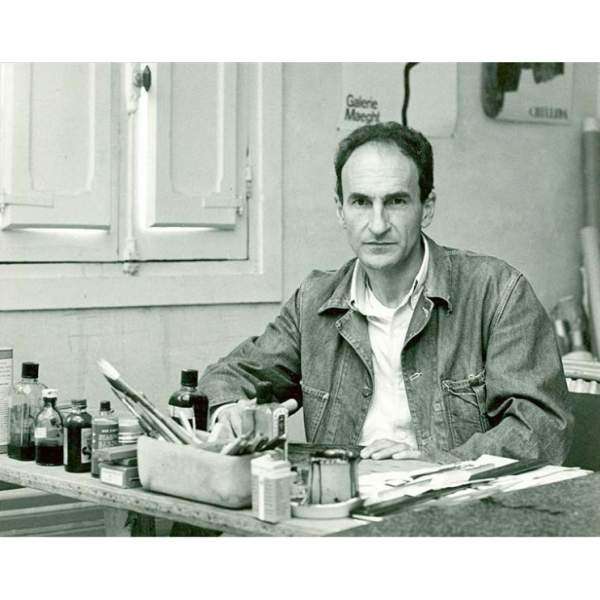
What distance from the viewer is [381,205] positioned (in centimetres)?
249

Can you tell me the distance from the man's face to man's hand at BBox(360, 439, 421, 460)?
1.72ft

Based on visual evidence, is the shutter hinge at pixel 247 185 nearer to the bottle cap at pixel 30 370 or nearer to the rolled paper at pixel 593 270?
the bottle cap at pixel 30 370

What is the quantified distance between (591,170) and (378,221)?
216 centimetres

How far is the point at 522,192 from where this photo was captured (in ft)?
13.6

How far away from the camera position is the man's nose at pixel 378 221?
2.47 meters

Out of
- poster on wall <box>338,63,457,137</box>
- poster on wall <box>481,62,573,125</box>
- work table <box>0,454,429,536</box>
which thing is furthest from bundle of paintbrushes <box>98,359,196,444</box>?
poster on wall <box>481,62,573,125</box>

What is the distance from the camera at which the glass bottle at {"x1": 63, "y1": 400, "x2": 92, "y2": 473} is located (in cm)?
206

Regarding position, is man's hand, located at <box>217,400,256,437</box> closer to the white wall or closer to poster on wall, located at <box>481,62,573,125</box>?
the white wall

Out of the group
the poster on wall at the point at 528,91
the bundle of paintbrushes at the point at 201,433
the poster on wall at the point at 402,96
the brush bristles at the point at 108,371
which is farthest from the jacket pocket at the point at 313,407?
the poster on wall at the point at 528,91

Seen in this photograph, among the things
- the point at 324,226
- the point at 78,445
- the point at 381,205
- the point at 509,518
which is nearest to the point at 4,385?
the point at 78,445

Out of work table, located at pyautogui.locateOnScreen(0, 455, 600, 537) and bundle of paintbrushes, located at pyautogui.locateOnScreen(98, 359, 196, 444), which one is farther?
bundle of paintbrushes, located at pyautogui.locateOnScreen(98, 359, 196, 444)

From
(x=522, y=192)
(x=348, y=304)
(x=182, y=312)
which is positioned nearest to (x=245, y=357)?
(x=348, y=304)
